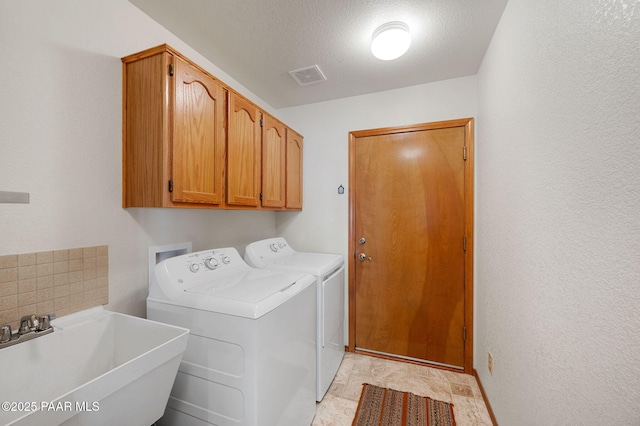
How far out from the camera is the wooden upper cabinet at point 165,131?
121cm

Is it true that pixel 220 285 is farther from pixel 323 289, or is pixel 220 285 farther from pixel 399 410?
pixel 399 410

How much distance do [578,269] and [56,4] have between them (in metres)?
2.26

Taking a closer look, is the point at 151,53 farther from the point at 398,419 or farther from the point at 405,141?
the point at 398,419

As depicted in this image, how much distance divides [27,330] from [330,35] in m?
2.09

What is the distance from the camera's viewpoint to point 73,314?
1.13m

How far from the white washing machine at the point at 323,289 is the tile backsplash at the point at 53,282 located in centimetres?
90

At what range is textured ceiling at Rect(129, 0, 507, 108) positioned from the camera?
140 centimetres

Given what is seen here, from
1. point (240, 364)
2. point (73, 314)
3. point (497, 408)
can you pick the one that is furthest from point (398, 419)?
point (73, 314)

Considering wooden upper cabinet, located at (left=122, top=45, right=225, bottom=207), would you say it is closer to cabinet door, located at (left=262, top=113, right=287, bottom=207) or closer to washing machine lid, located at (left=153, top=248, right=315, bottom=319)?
washing machine lid, located at (left=153, top=248, right=315, bottom=319)

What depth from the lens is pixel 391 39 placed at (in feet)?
5.06

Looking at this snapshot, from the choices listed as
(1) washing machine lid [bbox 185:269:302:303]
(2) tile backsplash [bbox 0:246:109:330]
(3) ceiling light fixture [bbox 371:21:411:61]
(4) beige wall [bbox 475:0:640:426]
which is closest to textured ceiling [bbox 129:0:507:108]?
(3) ceiling light fixture [bbox 371:21:411:61]

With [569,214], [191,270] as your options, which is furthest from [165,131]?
[569,214]

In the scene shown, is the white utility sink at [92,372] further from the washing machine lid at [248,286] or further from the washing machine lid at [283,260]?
the washing machine lid at [283,260]

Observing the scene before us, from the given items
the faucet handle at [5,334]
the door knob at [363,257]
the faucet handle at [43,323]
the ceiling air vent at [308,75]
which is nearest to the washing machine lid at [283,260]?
the door knob at [363,257]
